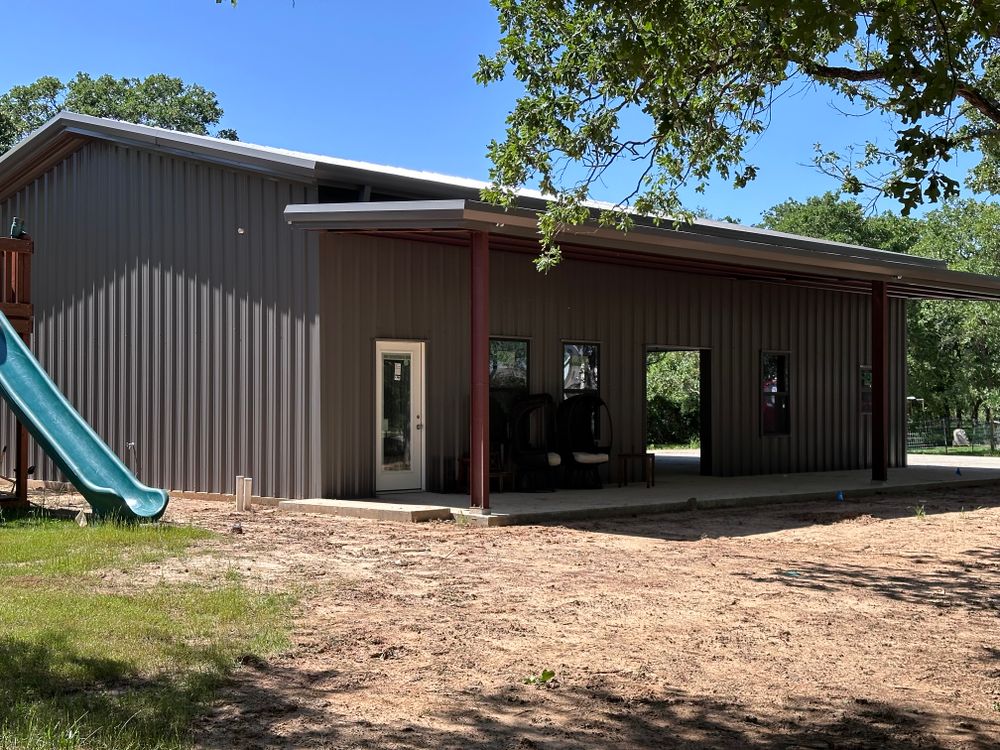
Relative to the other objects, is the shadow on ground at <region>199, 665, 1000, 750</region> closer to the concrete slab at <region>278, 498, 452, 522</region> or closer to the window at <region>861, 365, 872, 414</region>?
the concrete slab at <region>278, 498, 452, 522</region>

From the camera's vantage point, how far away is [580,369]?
691 inches

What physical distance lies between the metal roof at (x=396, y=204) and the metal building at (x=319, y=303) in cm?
4

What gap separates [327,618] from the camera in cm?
738

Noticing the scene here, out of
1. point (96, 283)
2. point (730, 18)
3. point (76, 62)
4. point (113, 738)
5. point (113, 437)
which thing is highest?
point (76, 62)

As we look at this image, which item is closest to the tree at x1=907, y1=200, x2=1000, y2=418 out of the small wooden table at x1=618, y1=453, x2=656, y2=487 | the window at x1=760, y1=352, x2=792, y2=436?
the window at x1=760, y1=352, x2=792, y2=436

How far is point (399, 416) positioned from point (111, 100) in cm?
3410

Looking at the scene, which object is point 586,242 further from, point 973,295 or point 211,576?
point 973,295

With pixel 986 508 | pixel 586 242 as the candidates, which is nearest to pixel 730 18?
pixel 586 242

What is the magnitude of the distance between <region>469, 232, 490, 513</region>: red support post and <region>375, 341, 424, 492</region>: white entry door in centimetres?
240

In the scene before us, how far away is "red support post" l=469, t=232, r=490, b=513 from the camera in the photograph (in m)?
12.8

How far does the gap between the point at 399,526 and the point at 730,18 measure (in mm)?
6388

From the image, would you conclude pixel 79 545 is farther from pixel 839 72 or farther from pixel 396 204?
pixel 839 72

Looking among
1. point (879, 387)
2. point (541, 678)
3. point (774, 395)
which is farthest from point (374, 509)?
point (774, 395)

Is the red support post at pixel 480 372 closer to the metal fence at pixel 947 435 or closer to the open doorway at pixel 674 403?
the open doorway at pixel 674 403
